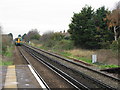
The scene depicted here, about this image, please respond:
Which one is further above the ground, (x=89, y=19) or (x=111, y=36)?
(x=89, y=19)

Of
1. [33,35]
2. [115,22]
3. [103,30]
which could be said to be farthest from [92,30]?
[33,35]

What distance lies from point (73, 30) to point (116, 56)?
14.4m

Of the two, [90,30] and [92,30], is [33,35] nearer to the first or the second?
[92,30]

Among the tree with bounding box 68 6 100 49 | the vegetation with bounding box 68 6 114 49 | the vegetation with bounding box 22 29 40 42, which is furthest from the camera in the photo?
the vegetation with bounding box 22 29 40 42

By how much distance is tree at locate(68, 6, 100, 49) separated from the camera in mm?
30047

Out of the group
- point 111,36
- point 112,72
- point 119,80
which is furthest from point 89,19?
point 119,80

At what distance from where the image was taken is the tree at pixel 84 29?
98.6 ft

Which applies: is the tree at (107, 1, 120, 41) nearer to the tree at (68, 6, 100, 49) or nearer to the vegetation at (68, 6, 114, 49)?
the vegetation at (68, 6, 114, 49)

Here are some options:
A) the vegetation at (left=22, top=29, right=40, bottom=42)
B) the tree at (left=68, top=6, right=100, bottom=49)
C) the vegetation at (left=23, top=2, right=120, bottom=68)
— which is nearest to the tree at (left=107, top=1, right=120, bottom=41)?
the vegetation at (left=23, top=2, right=120, bottom=68)

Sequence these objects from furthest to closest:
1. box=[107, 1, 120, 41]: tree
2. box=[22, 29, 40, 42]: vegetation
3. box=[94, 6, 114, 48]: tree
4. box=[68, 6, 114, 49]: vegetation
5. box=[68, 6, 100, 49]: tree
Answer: box=[22, 29, 40, 42]: vegetation, box=[68, 6, 100, 49]: tree, box=[68, 6, 114, 49]: vegetation, box=[94, 6, 114, 48]: tree, box=[107, 1, 120, 41]: tree

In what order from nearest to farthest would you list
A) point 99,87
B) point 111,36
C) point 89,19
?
point 99,87
point 111,36
point 89,19

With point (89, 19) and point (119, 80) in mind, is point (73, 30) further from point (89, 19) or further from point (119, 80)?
point (119, 80)

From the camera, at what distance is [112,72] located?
14133 mm

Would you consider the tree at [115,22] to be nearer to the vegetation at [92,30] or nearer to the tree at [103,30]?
the vegetation at [92,30]
